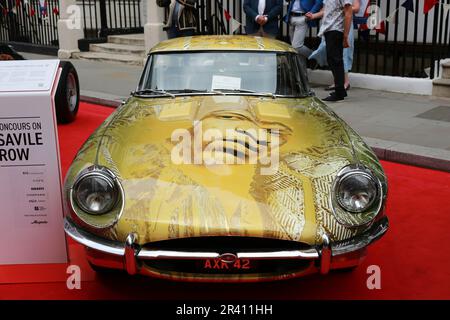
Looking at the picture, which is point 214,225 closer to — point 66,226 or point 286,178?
point 286,178

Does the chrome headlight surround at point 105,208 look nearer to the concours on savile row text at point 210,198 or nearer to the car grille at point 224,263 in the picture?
the concours on savile row text at point 210,198

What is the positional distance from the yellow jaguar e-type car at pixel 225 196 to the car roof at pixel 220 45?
952 millimetres

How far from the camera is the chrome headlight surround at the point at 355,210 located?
10.2ft

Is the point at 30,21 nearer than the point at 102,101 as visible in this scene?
No

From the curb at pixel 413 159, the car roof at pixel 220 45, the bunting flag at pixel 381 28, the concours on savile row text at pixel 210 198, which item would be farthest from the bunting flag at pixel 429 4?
the car roof at pixel 220 45

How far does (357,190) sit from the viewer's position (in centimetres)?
321

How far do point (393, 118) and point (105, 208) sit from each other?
5756mm

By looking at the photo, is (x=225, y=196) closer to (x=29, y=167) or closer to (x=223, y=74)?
(x=29, y=167)

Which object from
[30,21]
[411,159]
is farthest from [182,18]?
[30,21]

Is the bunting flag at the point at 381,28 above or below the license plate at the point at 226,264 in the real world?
above

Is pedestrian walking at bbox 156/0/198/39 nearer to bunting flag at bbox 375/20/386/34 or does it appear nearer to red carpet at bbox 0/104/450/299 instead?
bunting flag at bbox 375/20/386/34

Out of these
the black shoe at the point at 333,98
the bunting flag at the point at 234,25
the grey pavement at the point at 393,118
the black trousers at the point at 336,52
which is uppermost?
the bunting flag at the point at 234,25

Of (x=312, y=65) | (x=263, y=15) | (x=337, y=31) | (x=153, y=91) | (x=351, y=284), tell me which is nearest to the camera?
(x=351, y=284)
